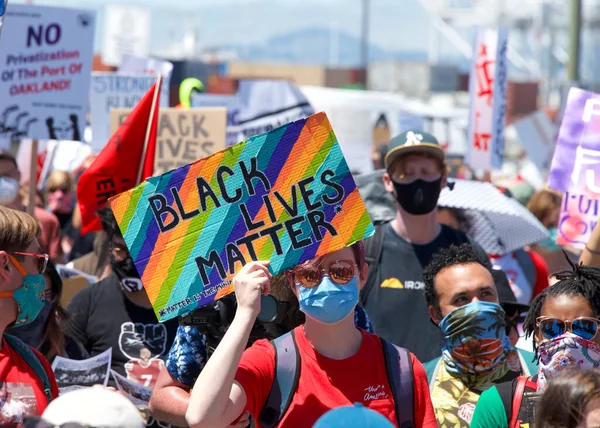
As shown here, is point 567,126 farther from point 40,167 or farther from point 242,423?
point 40,167

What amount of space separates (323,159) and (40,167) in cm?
881

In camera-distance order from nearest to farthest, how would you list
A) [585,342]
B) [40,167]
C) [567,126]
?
1. [585,342]
2. [567,126]
3. [40,167]

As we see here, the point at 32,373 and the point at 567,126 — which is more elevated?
the point at 567,126

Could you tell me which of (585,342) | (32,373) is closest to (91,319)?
(32,373)

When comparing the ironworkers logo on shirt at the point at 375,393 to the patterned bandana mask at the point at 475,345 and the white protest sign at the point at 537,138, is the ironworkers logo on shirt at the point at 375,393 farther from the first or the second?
the white protest sign at the point at 537,138

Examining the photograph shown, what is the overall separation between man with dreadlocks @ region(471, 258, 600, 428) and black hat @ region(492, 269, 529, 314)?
89cm

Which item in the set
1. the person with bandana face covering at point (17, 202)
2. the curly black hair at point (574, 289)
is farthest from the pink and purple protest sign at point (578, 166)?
the person with bandana face covering at point (17, 202)

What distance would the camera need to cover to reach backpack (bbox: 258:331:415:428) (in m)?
3.32

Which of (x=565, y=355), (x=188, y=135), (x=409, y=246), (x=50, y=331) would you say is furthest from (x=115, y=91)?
(x=565, y=355)

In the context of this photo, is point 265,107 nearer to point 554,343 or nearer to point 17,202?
point 17,202

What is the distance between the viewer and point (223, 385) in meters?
3.10

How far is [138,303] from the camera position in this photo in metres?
5.05

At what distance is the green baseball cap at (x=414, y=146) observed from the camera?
5.47 meters

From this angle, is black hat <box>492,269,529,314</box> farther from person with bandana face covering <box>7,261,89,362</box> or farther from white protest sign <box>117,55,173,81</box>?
white protest sign <box>117,55,173,81</box>
